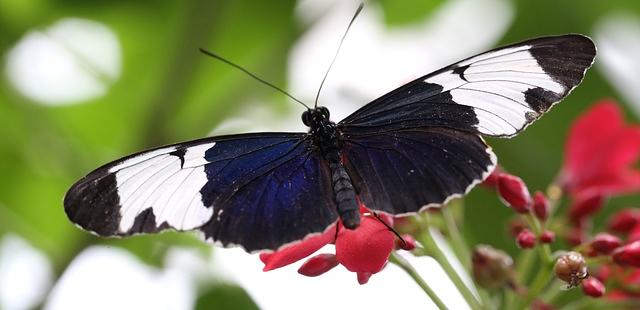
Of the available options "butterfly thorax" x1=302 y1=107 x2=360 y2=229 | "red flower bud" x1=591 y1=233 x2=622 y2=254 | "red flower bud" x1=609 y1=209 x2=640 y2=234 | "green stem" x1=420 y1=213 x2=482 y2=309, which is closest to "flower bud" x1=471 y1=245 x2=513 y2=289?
"green stem" x1=420 y1=213 x2=482 y2=309

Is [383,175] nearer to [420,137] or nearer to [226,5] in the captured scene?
[420,137]

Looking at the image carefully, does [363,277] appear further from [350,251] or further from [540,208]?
[540,208]

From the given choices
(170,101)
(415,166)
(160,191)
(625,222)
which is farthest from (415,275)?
(170,101)

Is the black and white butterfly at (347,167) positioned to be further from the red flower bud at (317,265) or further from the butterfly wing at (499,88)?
the red flower bud at (317,265)

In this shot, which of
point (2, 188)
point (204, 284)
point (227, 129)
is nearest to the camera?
point (204, 284)

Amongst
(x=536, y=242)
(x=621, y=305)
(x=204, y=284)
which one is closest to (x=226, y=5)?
(x=204, y=284)
